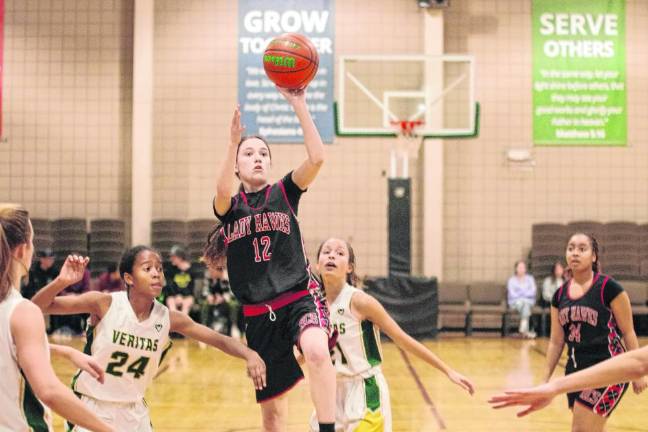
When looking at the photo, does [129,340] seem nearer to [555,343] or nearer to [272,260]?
[272,260]

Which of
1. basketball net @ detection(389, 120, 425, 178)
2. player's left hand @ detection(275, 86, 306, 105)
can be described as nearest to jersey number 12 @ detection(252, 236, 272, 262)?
player's left hand @ detection(275, 86, 306, 105)

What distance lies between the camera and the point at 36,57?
51.0 ft

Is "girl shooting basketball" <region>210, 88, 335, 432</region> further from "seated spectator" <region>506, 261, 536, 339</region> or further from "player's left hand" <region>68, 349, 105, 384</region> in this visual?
"seated spectator" <region>506, 261, 536, 339</region>

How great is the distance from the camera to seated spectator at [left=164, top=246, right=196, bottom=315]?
13.0 m

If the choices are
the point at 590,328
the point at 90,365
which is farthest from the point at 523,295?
the point at 90,365

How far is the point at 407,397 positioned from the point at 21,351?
20.2ft

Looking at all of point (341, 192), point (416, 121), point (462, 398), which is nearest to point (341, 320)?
point (462, 398)

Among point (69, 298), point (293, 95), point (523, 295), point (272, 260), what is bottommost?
point (523, 295)

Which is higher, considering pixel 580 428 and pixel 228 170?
pixel 228 170

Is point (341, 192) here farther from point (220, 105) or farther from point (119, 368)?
point (119, 368)

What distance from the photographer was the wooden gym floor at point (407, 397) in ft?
22.8

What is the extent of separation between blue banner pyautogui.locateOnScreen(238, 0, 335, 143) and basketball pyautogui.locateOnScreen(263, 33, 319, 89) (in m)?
10.6

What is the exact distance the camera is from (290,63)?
4453mm

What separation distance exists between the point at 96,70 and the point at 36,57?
3.62 ft
